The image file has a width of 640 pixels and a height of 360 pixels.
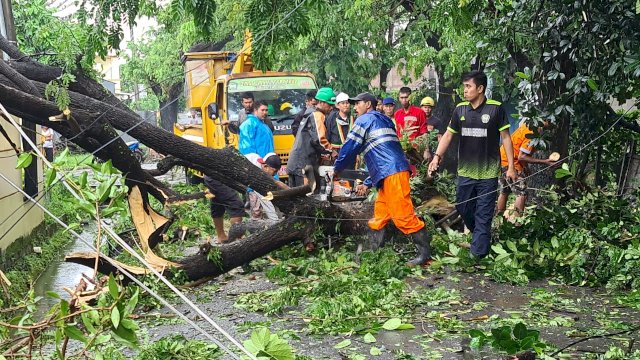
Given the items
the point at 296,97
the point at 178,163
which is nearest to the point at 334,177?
the point at 178,163

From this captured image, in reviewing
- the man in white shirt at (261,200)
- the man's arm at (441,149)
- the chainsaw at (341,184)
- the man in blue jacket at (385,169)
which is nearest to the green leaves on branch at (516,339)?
the man in blue jacket at (385,169)

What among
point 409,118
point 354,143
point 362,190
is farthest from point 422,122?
point 354,143

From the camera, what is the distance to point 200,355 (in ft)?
17.7

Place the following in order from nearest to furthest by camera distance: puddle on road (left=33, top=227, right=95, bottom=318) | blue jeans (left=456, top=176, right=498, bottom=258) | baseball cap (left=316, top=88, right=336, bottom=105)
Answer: blue jeans (left=456, top=176, right=498, bottom=258)
puddle on road (left=33, top=227, right=95, bottom=318)
baseball cap (left=316, top=88, right=336, bottom=105)

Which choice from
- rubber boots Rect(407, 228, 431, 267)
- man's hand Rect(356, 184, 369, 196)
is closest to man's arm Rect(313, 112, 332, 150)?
man's hand Rect(356, 184, 369, 196)

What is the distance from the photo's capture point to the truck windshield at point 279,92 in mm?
14406

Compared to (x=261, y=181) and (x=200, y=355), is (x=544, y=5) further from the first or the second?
(x=200, y=355)

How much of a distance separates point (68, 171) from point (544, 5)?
539 cm

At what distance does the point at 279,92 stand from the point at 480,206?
736 centimetres

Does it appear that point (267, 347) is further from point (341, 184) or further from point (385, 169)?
point (341, 184)

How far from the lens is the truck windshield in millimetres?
14406

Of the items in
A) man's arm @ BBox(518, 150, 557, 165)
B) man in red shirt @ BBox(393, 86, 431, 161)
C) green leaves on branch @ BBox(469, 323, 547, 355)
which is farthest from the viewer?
man in red shirt @ BBox(393, 86, 431, 161)

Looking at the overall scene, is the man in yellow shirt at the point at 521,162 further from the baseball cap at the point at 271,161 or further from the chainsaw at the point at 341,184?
the baseball cap at the point at 271,161

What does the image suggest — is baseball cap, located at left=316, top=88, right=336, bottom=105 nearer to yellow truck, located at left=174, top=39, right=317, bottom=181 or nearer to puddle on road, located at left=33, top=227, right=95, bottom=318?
→ yellow truck, located at left=174, top=39, right=317, bottom=181
